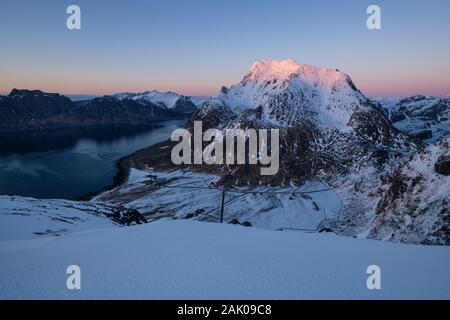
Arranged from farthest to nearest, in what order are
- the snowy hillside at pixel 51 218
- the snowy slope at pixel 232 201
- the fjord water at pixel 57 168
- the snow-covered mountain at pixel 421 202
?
the fjord water at pixel 57 168 → the snowy slope at pixel 232 201 → the snow-covered mountain at pixel 421 202 → the snowy hillside at pixel 51 218

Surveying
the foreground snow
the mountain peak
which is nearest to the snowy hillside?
the foreground snow

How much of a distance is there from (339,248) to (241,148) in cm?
11256

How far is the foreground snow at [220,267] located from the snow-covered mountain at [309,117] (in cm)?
9111

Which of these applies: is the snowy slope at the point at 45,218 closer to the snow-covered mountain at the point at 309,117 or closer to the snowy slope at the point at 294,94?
the snow-covered mountain at the point at 309,117

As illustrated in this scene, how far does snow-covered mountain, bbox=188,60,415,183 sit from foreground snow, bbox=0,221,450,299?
299ft

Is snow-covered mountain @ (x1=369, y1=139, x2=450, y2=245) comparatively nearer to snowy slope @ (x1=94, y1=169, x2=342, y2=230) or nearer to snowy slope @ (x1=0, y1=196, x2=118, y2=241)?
snowy slope @ (x1=94, y1=169, x2=342, y2=230)

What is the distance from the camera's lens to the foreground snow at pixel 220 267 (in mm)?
7484

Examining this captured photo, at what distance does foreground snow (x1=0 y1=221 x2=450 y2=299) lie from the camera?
748 cm

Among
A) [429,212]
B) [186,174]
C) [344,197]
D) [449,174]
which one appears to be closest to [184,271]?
[429,212]

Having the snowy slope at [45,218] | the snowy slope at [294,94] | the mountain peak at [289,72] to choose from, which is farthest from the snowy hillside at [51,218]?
the mountain peak at [289,72]

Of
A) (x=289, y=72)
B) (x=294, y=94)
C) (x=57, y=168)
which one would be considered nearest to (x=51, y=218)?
(x=57, y=168)

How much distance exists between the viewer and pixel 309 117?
13900 cm

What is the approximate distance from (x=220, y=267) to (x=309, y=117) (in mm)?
137314
